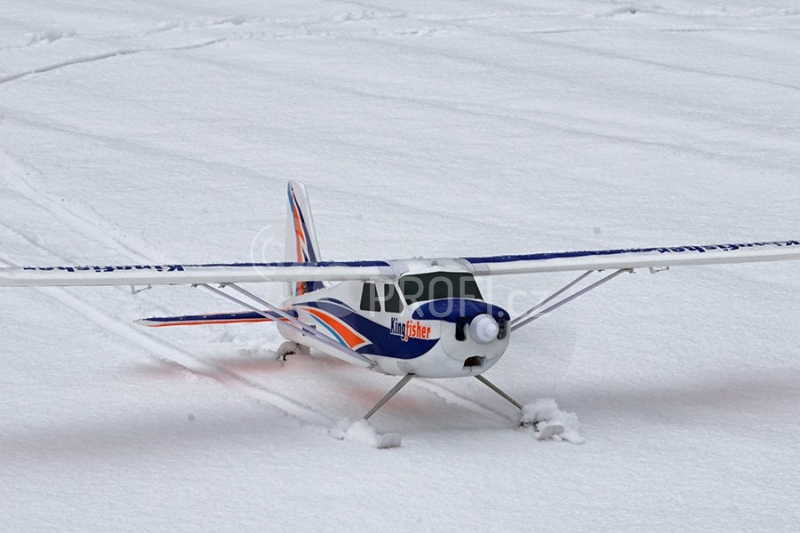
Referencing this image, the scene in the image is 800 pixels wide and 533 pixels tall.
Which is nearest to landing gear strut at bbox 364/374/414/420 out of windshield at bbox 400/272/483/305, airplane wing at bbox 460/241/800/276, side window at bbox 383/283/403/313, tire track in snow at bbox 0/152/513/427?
tire track in snow at bbox 0/152/513/427

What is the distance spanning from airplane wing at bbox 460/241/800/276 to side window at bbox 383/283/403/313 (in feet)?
2.64

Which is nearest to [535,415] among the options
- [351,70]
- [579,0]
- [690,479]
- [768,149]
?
[690,479]

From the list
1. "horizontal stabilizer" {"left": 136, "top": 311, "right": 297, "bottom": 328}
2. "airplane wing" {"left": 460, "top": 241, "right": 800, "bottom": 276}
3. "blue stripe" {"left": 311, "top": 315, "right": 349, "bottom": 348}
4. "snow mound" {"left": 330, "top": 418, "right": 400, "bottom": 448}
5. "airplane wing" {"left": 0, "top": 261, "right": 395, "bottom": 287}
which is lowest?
"snow mound" {"left": 330, "top": 418, "right": 400, "bottom": 448}

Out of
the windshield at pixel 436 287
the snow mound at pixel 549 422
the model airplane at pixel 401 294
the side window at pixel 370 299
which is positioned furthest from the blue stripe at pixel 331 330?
the snow mound at pixel 549 422

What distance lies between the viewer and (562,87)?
84.2 ft

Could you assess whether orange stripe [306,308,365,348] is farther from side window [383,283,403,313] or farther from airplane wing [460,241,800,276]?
airplane wing [460,241,800,276]

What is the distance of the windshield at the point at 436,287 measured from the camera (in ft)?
36.7

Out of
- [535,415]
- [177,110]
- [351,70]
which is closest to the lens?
[535,415]

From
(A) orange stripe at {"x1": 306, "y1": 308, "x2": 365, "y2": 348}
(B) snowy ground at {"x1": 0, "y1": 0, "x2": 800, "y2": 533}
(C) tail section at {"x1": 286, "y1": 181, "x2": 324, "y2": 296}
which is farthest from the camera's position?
(C) tail section at {"x1": 286, "y1": 181, "x2": 324, "y2": 296}

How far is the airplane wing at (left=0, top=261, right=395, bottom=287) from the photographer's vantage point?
1049 cm

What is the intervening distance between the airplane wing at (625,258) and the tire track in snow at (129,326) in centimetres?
155

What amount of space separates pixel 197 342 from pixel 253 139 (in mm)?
9042

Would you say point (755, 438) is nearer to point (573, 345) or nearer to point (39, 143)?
point (573, 345)

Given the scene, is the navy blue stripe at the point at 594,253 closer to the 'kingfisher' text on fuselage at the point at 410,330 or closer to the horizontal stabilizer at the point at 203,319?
the 'kingfisher' text on fuselage at the point at 410,330
